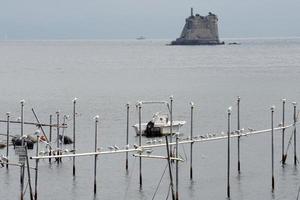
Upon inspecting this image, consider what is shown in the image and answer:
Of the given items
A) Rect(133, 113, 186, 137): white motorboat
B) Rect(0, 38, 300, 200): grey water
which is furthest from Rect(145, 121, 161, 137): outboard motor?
Rect(0, 38, 300, 200): grey water

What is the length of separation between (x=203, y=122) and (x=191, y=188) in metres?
36.9

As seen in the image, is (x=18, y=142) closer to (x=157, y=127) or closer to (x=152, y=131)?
(x=152, y=131)

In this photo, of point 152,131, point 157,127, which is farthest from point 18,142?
point 157,127

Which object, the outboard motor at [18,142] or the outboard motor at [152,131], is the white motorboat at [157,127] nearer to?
the outboard motor at [152,131]

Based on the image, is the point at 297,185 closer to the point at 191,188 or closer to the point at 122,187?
the point at 191,188

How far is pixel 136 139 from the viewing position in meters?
77.2

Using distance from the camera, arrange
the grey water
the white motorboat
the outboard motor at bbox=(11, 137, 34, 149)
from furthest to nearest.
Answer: the white motorboat → the outboard motor at bbox=(11, 137, 34, 149) → the grey water

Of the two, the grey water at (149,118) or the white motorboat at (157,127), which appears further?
the white motorboat at (157,127)

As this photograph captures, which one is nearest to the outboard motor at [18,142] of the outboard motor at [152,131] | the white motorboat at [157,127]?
the white motorboat at [157,127]

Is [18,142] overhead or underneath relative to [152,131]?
underneath

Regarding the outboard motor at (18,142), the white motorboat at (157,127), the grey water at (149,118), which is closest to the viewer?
the grey water at (149,118)

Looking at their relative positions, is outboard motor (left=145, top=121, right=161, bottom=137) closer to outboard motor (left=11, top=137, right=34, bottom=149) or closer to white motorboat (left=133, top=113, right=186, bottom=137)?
white motorboat (left=133, top=113, right=186, bottom=137)

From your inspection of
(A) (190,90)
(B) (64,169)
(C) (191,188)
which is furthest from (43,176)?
(A) (190,90)

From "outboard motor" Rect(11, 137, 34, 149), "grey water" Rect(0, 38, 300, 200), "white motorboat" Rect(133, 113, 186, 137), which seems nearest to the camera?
"grey water" Rect(0, 38, 300, 200)
